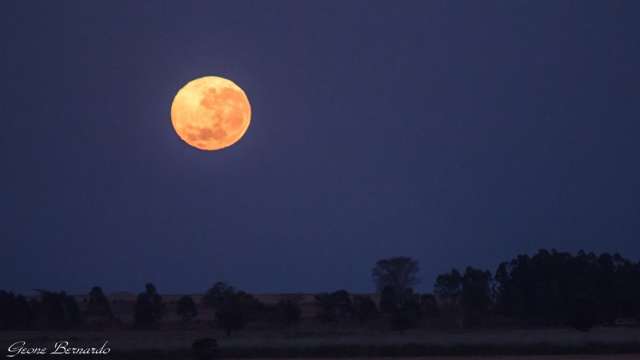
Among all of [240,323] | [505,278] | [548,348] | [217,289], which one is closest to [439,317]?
[505,278]

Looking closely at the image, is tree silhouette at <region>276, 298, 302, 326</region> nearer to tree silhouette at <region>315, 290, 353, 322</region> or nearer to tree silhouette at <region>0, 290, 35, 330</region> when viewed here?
→ tree silhouette at <region>315, 290, 353, 322</region>

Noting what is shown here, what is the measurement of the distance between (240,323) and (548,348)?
36414 millimetres

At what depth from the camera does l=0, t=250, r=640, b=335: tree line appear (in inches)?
3920

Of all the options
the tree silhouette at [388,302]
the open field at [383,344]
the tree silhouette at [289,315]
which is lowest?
the open field at [383,344]

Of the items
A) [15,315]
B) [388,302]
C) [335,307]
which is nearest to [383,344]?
[388,302]

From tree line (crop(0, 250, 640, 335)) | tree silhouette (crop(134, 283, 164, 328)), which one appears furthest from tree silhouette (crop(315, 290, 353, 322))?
tree silhouette (crop(134, 283, 164, 328))

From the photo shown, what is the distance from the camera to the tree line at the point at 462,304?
99.6 metres

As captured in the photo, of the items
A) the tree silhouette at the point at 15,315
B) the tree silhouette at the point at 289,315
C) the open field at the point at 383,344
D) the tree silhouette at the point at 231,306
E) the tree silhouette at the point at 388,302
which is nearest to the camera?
the open field at the point at 383,344

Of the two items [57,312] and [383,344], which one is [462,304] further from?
[383,344]

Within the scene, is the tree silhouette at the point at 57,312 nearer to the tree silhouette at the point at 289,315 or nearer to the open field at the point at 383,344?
the tree silhouette at the point at 289,315

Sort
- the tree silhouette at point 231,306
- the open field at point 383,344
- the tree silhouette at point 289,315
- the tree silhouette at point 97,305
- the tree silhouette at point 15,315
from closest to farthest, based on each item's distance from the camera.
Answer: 1. the open field at point 383,344
2. the tree silhouette at point 231,306
3. the tree silhouette at point 289,315
4. the tree silhouette at point 15,315
5. the tree silhouette at point 97,305

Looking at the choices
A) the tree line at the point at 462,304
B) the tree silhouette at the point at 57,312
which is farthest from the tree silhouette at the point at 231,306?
the tree silhouette at the point at 57,312

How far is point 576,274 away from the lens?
114 metres

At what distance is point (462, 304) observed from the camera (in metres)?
122
